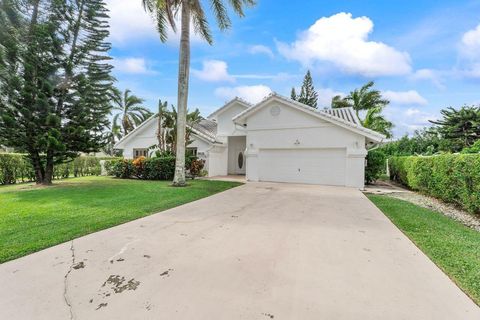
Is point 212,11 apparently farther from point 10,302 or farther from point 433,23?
point 10,302

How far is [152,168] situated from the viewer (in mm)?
15695

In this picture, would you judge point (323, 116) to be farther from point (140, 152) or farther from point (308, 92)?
point (308, 92)

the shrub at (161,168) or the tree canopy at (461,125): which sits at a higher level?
the tree canopy at (461,125)

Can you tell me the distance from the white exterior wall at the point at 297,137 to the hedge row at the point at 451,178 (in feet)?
8.46

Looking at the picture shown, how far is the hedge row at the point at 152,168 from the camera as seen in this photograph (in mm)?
15516

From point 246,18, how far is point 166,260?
47.5ft

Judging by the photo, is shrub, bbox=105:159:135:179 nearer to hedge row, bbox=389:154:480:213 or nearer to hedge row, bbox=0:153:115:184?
hedge row, bbox=0:153:115:184

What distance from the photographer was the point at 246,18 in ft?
46.0

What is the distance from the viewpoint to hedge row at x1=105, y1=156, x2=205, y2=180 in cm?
1552

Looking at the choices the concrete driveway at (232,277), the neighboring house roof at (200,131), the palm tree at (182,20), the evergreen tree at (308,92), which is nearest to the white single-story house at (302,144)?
the neighboring house roof at (200,131)

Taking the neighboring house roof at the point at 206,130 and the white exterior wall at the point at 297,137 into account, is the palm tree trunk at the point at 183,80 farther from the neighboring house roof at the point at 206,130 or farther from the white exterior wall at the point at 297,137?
the neighboring house roof at the point at 206,130

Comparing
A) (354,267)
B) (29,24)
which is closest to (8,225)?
(354,267)

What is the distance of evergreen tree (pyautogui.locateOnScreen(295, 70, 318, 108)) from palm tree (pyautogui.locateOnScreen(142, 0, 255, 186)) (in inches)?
1202

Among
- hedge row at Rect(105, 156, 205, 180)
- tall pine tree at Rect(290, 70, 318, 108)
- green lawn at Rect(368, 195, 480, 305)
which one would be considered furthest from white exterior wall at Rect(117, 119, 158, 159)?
tall pine tree at Rect(290, 70, 318, 108)
